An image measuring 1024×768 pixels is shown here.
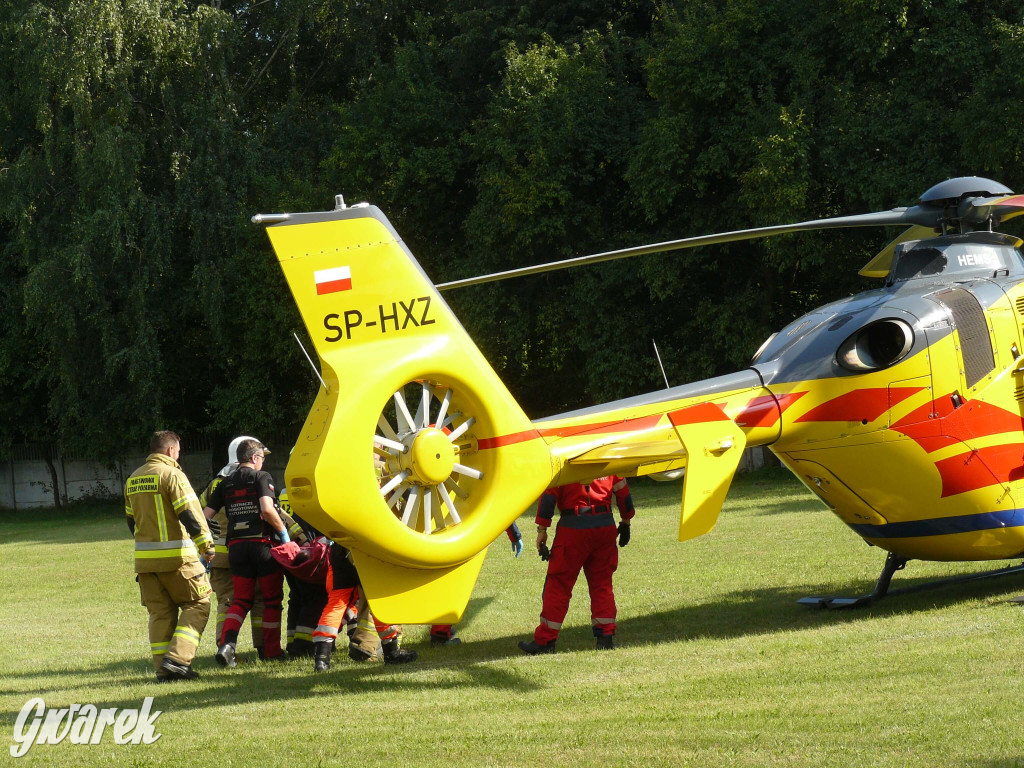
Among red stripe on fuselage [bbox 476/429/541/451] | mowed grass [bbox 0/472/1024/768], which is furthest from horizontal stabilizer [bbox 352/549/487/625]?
red stripe on fuselage [bbox 476/429/541/451]

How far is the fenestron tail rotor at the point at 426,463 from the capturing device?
692 centimetres

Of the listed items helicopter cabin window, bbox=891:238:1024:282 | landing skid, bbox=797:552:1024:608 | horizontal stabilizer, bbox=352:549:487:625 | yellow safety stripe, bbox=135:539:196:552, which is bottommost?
landing skid, bbox=797:552:1024:608

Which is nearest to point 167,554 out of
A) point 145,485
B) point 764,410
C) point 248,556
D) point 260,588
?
point 145,485

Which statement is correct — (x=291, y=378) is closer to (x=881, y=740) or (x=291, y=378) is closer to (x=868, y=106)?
(x=868, y=106)

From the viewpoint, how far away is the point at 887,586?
942cm

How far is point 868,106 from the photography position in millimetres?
22578

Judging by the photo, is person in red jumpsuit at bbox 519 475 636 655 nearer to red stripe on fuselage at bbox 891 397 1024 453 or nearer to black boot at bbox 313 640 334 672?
black boot at bbox 313 640 334 672

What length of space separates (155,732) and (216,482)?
10.8ft

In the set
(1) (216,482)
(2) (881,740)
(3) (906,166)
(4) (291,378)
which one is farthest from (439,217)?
(2) (881,740)

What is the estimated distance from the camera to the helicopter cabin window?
358 inches

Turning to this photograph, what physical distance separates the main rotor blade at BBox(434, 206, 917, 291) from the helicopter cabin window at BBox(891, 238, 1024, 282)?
32cm

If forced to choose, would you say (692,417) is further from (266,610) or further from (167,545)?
(167,545)

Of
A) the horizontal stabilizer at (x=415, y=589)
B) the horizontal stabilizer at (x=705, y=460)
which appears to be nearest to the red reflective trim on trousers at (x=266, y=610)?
the horizontal stabilizer at (x=415, y=589)

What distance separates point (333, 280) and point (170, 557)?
3.10 meters
